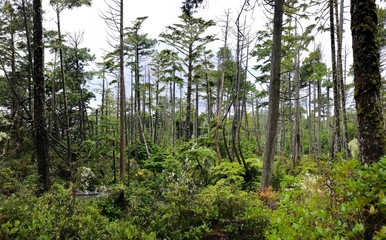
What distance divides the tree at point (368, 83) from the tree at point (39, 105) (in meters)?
7.08

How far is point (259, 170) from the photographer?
1021 cm

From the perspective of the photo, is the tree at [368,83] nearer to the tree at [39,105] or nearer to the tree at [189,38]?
the tree at [39,105]

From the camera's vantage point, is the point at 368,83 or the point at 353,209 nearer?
the point at 353,209

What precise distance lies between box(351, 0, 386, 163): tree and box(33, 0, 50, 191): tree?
7.08 metres

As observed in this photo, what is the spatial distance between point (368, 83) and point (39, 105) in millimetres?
7377

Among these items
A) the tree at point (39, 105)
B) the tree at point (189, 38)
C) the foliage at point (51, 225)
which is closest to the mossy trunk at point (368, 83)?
the foliage at point (51, 225)

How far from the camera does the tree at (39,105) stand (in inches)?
285

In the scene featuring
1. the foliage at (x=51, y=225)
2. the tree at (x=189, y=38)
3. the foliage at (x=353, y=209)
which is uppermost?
the tree at (x=189, y=38)

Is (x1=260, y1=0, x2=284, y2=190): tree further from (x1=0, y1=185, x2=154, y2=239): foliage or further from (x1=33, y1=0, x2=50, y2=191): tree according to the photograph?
(x1=33, y1=0, x2=50, y2=191): tree

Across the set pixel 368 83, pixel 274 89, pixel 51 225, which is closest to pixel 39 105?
pixel 51 225

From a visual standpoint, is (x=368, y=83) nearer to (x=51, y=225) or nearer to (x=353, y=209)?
(x=353, y=209)

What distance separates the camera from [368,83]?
2748 mm

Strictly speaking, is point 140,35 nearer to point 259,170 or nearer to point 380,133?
point 259,170

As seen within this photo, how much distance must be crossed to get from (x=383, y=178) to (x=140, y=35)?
21.5m
